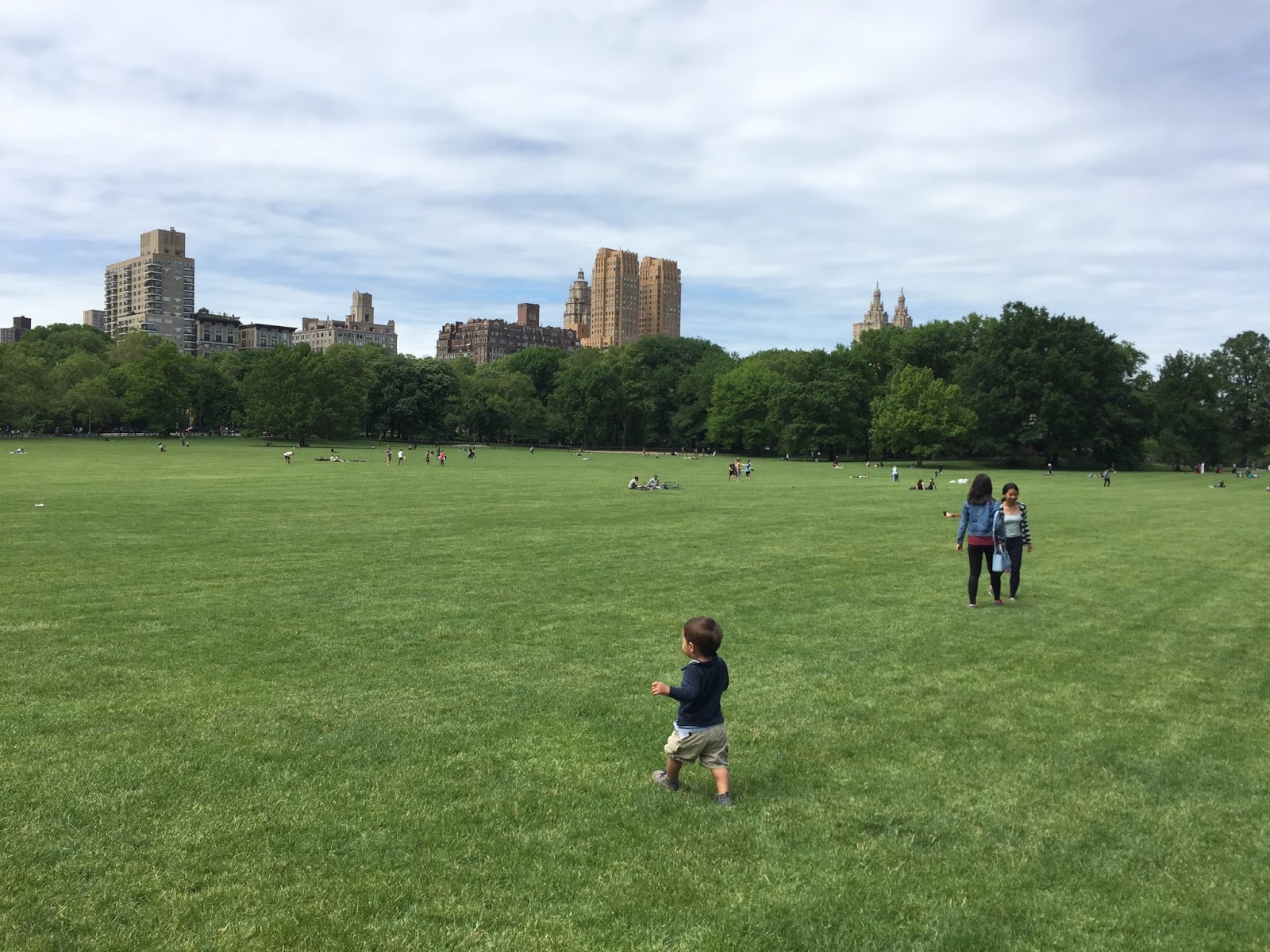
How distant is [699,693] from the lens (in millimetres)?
6359

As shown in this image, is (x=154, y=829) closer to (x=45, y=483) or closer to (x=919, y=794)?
(x=919, y=794)

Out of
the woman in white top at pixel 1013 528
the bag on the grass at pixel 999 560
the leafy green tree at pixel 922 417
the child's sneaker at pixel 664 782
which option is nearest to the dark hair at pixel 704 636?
the child's sneaker at pixel 664 782

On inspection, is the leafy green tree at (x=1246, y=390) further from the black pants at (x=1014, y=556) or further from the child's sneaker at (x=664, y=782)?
the child's sneaker at (x=664, y=782)

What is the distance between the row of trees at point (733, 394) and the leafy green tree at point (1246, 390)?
218 mm

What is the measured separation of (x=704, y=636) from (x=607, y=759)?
5.15 ft

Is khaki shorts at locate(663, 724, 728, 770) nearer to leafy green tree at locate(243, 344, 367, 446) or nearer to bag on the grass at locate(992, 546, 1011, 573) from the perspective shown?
bag on the grass at locate(992, 546, 1011, 573)

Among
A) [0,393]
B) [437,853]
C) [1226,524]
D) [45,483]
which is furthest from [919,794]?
[0,393]

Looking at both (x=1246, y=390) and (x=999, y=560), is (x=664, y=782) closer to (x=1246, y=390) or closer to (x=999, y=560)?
(x=999, y=560)

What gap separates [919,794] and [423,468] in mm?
54516

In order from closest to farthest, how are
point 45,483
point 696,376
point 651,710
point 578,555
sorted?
point 651,710 < point 578,555 < point 45,483 < point 696,376

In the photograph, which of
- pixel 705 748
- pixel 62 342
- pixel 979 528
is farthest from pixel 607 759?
pixel 62 342

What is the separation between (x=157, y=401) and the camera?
10262 centimetres

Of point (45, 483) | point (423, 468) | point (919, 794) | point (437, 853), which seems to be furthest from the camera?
point (423, 468)

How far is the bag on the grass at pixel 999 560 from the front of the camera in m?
13.7
